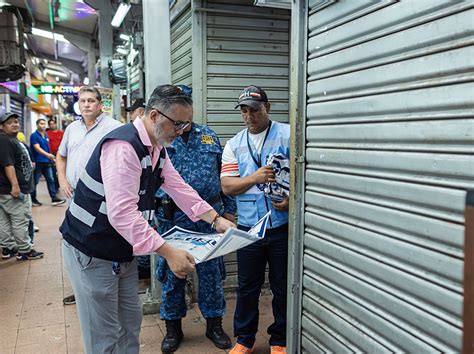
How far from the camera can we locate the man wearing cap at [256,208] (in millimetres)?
2910

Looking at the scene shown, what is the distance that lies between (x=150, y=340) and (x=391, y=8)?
3.07m

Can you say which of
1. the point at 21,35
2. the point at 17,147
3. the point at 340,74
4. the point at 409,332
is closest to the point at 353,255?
the point at 409,332

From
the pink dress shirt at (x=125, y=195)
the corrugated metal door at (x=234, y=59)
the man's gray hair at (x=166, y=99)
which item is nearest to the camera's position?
the pink dress shirt at (x=125, y=195)

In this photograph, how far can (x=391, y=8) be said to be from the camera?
170 cm

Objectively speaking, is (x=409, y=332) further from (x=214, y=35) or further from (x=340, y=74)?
(x=214, y=35)

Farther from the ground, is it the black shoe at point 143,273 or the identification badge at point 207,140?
the identification badge at point 207,140

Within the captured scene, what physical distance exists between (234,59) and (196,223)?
1892 mm

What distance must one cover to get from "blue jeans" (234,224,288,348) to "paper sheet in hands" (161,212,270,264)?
0.52 metres

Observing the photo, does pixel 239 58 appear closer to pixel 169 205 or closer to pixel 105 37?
pixel 169 205

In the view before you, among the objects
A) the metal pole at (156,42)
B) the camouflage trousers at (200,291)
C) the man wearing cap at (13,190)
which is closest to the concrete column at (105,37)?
the man wearing cap at (13,190)

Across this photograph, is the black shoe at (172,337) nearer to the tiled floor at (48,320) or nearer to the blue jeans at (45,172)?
the tiled floor at (48,320)

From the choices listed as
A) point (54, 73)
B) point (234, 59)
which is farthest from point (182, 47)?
→ point (54, 73)

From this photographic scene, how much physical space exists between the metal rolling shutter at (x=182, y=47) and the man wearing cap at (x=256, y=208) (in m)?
1.61

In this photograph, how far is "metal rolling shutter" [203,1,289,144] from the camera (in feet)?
13.9
